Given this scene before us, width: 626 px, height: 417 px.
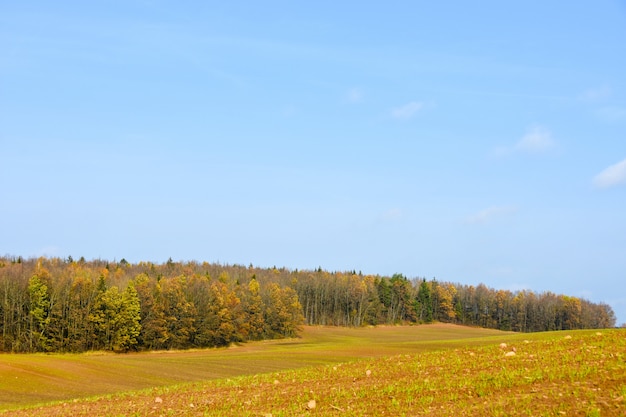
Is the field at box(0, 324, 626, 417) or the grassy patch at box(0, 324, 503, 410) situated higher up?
the field at box(0, 324, 626, 417)

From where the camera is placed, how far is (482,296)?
196750 millimetres

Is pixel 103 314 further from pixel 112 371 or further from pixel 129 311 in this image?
pixel 112 371

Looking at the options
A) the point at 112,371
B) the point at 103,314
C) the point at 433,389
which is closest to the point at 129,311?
the point at 103,314

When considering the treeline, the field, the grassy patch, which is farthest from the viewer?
the treeline

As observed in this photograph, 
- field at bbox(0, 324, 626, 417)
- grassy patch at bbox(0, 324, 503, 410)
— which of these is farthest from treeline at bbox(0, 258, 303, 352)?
field at bbox(0, 324, 626, 417)

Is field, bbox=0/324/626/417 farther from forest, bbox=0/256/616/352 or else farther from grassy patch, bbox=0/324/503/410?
Answer: forest, bbox=0/256/616/352

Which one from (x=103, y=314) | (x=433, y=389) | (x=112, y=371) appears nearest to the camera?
(x=433, y=389)

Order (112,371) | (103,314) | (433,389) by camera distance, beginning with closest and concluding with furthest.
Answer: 1. (433,389)
2. (112,371)
3. (103,314)

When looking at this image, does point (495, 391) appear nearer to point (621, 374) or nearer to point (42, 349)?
point (621, 374)

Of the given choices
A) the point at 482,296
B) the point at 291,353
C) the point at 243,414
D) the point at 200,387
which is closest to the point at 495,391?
the point at 243,414

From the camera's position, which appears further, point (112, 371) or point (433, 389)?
point (112, 371)

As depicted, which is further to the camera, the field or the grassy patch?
the grassy patch

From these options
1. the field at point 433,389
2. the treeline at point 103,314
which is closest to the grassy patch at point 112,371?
the field at point 433,389

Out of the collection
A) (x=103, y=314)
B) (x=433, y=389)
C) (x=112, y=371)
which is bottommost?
(x=112, y=371)
